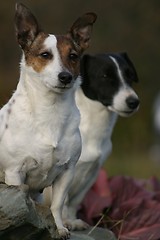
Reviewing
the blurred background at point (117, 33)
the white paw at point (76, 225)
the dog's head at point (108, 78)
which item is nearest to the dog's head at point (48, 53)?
the white paw at point (76, 225)

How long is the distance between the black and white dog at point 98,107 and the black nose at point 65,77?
1.69m

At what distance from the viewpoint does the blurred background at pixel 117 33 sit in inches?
752

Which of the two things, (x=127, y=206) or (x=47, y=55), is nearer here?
(x=47, y=55)

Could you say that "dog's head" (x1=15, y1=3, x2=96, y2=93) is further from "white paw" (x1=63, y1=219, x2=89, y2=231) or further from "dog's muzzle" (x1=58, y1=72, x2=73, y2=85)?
"white paw" (x1=63, y1=219, x2=89, y2=231)

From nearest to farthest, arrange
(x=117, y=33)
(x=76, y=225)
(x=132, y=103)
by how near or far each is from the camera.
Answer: (x=76, y=225), (x=132, y=103), (x=117, y=33)

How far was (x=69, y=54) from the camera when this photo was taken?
663cm

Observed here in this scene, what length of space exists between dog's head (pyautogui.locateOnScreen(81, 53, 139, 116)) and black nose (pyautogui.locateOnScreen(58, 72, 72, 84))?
5.78 ft

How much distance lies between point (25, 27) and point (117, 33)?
14724 mm

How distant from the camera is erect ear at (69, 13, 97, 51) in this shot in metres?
6.94

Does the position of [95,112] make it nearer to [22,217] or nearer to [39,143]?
[39,143]

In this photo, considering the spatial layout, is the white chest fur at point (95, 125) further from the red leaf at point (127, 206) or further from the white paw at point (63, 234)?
the white paw at point (63, 234)

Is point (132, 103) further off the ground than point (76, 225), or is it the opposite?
point (132, 103)

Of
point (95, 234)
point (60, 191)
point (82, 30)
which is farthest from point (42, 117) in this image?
point (95, 234)

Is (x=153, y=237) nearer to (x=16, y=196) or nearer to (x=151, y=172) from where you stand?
(x=16, y=196)
